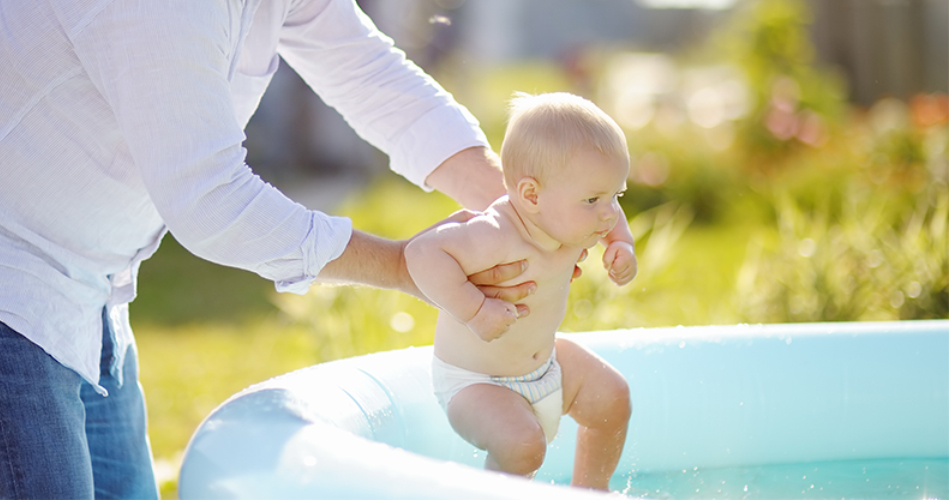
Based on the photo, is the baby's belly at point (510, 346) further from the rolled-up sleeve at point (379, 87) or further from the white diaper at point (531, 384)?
Answer: the rolled-up sleeve at point (379, 87)

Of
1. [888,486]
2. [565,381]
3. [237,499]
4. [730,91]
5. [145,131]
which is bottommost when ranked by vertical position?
[730,91]

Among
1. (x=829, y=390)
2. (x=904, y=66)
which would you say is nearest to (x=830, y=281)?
(x=829, y=390)

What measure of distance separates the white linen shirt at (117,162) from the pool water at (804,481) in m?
1.18

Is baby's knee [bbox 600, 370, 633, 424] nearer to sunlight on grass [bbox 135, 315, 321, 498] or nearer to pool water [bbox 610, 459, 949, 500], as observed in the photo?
pool water [bbox 610, 459, 949, 500]

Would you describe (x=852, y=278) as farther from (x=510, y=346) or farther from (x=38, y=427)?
(x=38, y=427)

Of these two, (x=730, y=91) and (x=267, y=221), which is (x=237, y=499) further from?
(x=730, y=91)

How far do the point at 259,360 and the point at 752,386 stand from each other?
8.77ft

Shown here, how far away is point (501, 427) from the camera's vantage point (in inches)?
72.9

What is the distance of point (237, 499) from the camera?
5.03 feet

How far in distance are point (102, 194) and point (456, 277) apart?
0.67 meters

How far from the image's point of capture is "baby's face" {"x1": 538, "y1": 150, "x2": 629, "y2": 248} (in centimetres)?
179

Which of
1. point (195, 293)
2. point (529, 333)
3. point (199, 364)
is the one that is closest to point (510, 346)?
point (529, 333)

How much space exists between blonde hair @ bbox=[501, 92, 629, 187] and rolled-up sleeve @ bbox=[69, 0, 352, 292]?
17.7 inches

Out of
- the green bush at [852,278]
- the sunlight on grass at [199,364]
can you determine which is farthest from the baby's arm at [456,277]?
the green bush at [852,278]
